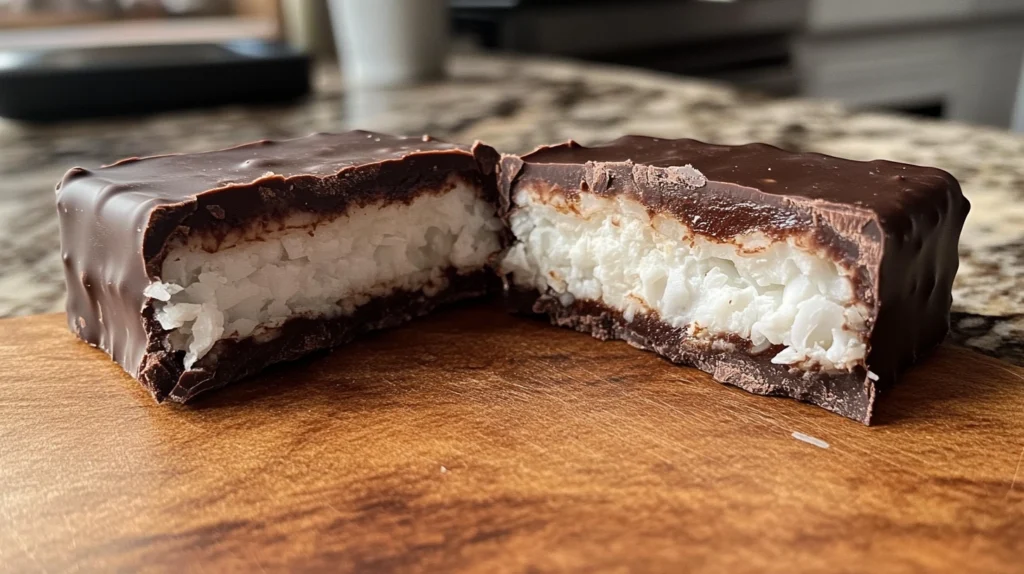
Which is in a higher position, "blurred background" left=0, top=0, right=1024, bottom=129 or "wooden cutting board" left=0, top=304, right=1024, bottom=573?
"blurred background" left=0, top=0, right=1024, bottom=129

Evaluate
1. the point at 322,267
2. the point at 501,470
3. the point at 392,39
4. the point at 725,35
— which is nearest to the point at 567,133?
the point at 392,39

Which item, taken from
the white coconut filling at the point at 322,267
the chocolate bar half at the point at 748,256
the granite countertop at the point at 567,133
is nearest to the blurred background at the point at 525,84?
the granite countertop at the point at 567,133

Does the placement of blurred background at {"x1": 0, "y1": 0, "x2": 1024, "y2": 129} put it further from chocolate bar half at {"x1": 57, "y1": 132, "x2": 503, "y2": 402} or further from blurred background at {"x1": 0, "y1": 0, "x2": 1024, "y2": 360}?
chocolate bar half at {"x1": 57, "y1": 132, "x2": 503, "y2": 402}

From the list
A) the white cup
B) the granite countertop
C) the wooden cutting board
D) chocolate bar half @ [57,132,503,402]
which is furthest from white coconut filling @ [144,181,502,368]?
the white cup

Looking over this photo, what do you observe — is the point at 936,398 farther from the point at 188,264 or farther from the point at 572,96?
the point at 572,96

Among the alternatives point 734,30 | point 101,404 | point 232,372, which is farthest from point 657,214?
point 734,30

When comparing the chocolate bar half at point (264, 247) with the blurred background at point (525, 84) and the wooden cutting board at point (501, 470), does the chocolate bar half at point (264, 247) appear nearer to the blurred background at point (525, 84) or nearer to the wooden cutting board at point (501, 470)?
the wooden cutting board at point (501, 470)
